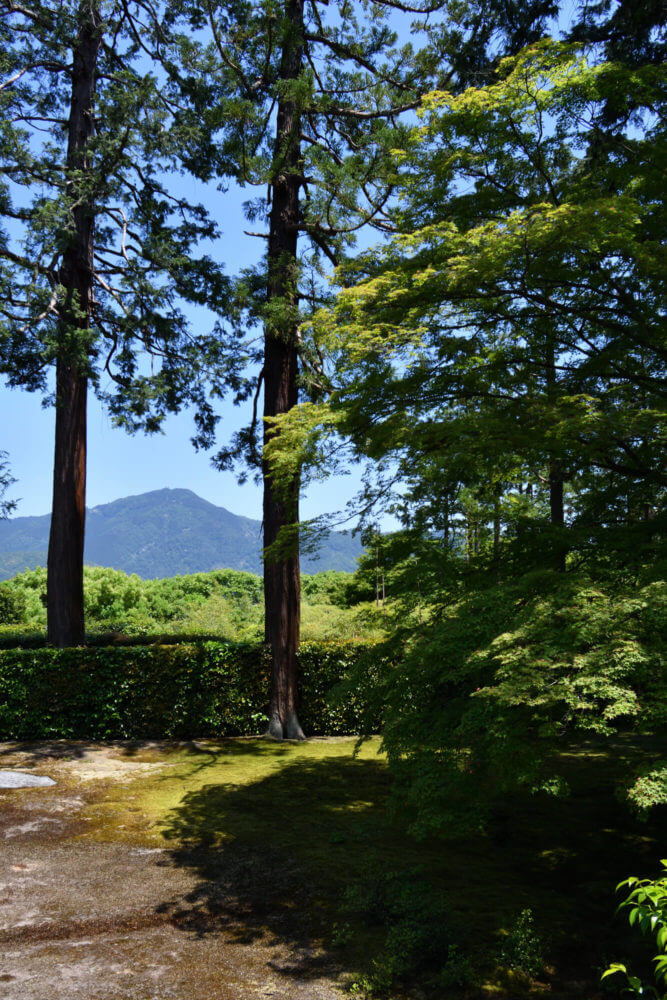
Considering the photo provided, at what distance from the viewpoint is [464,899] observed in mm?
4477

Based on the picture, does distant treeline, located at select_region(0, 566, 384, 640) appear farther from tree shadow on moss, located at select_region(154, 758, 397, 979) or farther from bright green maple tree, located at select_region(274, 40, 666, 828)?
bright green maple tree, located at select_region(274, 40, 666, 828)

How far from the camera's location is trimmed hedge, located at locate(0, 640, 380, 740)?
9297 mm

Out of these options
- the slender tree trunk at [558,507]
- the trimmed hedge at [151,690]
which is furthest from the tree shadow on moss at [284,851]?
the slender tree trunk at [558,507]

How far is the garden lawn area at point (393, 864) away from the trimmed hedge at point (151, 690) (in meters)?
1.33

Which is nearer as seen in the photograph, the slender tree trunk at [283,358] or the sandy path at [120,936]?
the sandy path at [120,936]

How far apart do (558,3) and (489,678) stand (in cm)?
906

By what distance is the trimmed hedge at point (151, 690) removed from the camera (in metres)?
9.30

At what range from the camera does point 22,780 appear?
296 inches

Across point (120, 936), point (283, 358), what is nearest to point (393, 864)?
point (120, 936)

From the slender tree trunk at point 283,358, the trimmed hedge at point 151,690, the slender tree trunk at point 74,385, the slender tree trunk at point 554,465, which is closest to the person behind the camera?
the slender tree trunk at point 554,465

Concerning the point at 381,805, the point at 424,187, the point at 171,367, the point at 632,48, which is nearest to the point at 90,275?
the point at 171,367

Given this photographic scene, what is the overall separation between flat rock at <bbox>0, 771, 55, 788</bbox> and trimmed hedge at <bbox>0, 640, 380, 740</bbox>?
65.7 inches

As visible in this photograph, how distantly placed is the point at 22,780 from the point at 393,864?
15.5 ft

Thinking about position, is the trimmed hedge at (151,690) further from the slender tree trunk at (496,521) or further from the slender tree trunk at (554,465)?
the slender tree trunk at (554,465)
